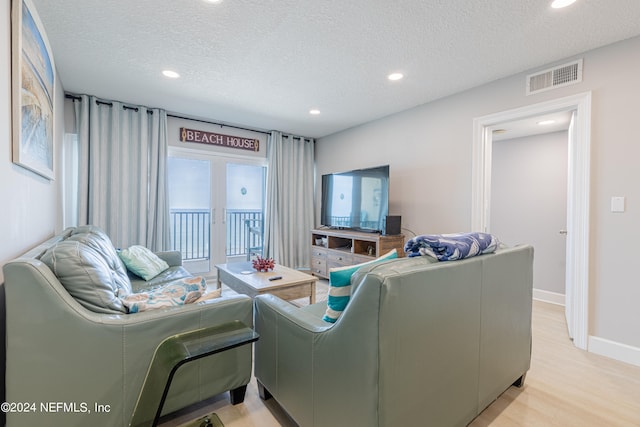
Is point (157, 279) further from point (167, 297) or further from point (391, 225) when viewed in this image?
point (391, 225)

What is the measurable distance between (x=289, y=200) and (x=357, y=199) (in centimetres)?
138

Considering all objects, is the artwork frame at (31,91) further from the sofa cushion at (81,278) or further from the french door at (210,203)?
the french door at (210,203)

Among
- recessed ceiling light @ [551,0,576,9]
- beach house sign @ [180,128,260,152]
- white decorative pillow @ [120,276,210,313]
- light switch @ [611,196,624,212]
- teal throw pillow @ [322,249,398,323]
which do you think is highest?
recessed ceiling light @ [551,0,576,9]

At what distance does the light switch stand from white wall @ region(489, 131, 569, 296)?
127cm

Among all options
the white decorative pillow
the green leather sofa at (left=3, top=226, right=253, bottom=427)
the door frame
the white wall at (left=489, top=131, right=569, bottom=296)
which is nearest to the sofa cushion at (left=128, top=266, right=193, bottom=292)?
the white decorative pillow

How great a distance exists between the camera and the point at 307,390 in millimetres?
1243

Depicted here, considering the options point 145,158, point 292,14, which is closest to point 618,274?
point 292,14

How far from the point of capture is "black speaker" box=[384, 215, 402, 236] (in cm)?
345

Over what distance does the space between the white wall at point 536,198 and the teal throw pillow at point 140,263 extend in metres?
4.21

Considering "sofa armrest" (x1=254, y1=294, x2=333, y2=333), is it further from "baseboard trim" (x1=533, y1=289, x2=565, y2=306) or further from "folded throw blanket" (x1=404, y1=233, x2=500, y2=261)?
"baseboard trim" (x1=533, y1=289, x2=565, y2=306)

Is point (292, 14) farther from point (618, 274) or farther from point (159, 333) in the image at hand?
point (618, 274)

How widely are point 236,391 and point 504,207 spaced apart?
3.84 metres

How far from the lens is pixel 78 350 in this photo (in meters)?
1.17

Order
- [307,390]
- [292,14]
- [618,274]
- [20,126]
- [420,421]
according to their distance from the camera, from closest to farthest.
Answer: [420,421] < [307,390] < [20,126] < [292,14] < [618,274]
